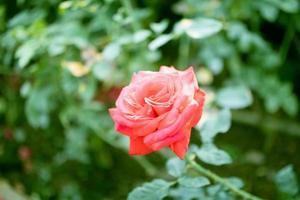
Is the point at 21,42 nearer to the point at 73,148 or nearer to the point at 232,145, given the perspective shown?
the point at 73,148

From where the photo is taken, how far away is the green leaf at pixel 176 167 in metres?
1.02

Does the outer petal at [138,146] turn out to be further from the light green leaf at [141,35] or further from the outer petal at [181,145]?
the light green leaf at [141,35]

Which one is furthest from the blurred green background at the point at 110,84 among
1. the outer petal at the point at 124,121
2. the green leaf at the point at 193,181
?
the outer petal at the point at 124,121

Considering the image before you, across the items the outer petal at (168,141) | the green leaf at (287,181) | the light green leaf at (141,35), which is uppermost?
the outer petal at (168,141)

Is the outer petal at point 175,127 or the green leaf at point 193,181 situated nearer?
the outer petal at point 175,127

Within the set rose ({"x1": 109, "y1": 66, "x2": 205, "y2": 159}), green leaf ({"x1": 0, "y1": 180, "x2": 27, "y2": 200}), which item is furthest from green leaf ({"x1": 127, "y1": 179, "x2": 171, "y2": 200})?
green leaf ({"x1": 0, "y1": 180, "x2": 27, "y2": 200})

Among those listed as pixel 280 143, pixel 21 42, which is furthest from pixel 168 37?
pixel 280 143

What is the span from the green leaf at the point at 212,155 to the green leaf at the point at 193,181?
0.11ft

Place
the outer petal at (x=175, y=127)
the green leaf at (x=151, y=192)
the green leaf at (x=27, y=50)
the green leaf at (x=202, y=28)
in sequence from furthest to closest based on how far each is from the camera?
the green leaf at (x=27, y=50), the green leaf at (x=202, y=28), the green leaf at (x=151, y=192), the outer petal at (x=175, y=127)

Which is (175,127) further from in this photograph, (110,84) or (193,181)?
(110,84)

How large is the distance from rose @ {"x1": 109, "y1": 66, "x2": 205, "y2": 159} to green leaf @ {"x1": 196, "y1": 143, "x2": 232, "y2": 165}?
6.8 inches

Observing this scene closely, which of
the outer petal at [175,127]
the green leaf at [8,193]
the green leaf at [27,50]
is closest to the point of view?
the outer petal at [175,127]

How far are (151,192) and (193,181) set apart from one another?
0.07 m

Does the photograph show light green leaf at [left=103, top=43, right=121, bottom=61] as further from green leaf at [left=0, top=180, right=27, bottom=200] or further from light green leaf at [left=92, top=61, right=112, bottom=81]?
green leaf at [left=0, top=180, right=27, bottom=200]
